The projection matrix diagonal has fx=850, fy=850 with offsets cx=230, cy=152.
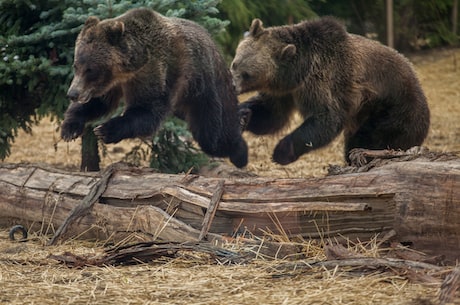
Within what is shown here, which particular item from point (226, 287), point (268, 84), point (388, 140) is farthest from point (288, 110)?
point (226, 287)

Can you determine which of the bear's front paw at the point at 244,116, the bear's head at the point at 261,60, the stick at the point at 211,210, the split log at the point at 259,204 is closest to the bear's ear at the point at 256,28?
the bear's head at the point at 261,60

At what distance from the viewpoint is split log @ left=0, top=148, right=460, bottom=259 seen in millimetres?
4469

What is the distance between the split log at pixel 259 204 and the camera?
447cm

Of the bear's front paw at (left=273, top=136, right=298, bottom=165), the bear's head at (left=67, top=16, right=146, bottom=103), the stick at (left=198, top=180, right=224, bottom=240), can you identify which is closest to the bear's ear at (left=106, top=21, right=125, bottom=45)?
the bear's head at (left=67, top=16, right=146, bottom=103)

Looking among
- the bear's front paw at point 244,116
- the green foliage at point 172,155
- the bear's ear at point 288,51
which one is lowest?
the green foliage at point 172,155

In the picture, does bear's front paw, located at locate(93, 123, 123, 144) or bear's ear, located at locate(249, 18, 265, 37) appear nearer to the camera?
bear's front paw, located at locate(93, 123, 123, 144)

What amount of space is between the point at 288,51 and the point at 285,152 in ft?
2.95

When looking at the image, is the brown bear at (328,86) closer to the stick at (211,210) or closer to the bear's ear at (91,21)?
the bear's ear at (91,21)

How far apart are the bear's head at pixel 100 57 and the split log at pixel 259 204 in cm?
76

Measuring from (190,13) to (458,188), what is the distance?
168 inches

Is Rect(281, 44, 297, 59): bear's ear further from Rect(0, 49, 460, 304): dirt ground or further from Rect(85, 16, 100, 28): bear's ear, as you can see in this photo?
Rect(0, 49, 460, 304): dirt ground

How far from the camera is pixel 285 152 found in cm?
752

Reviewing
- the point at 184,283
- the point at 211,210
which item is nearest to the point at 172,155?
the point at 211,210

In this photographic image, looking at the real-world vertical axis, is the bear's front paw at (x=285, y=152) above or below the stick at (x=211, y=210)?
below
